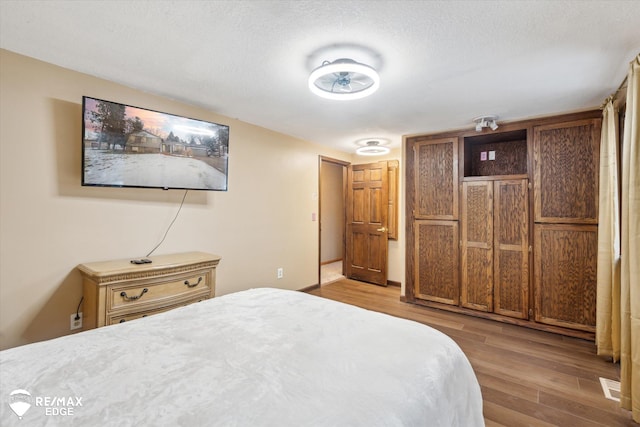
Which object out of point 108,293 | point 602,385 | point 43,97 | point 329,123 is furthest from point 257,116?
point 602,385

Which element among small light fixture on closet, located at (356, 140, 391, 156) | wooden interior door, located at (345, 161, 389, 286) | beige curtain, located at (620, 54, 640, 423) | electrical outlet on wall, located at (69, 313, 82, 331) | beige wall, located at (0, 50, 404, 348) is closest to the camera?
beige curtain, located at (620, 54, 640, 423)

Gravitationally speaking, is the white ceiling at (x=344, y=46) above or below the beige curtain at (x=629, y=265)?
above

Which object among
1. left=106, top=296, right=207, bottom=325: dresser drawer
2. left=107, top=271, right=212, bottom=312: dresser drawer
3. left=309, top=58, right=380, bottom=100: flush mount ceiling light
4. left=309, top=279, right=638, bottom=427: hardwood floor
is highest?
left=309, top=58, right=380, bottom=100: flush mount ceiling light

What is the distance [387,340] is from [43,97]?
2798 mm

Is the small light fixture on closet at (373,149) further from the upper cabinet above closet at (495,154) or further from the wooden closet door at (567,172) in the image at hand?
the wooden closet door at (567,172)

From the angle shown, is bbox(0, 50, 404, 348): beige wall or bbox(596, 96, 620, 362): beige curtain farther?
bbox(596, 96, 620, 362): beige curtain

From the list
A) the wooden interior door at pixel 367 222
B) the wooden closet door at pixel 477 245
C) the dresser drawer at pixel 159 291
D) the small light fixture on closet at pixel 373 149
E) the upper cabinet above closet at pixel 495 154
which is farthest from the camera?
the wooden interior door at pixel 367 222

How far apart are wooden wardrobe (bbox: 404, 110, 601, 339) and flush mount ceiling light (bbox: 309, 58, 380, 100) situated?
1.92 meters

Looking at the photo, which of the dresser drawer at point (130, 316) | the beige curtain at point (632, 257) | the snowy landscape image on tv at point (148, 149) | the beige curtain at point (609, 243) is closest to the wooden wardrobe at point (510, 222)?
the beige curtain at point (609, 243)

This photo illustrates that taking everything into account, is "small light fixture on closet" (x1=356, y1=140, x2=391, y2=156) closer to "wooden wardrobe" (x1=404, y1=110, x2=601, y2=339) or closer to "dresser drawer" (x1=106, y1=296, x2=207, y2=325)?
"wooden wardrobe" (x1=404, y1=110, x2=601, y2=339)

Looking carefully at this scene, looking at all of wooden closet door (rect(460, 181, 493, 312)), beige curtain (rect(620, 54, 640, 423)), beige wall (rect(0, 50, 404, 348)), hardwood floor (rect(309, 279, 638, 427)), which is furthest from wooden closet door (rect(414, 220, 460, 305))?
beige wall (rect(0, 50, 404, 348))

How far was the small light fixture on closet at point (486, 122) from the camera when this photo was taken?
3230mm

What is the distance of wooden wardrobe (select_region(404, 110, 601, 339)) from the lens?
296 cm

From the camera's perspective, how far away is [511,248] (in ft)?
10.9
